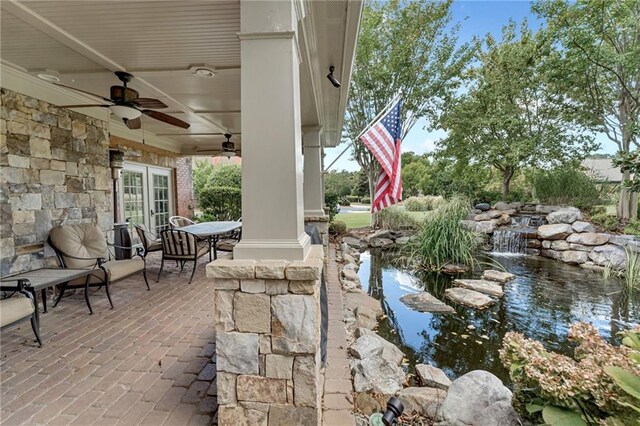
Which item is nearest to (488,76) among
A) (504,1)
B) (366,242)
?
(504,1)

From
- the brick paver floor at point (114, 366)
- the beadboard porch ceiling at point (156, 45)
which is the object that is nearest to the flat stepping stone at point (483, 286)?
the beadboard porch ceiling at point (156, 45)

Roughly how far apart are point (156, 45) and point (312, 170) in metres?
2.93

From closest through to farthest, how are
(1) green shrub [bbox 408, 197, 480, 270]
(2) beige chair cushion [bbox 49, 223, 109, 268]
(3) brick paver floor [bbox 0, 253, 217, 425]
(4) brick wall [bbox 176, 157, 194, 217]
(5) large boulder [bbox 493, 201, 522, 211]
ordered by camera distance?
1. (3) brick paver floor [bbox 0, 253, 217, 425]
2. (2) beige chair cushion [bbox 49, 223, 109, 268]
3. (1) green shrub [bbox 408, 197, 480, 270]
4. (4) brick wall [bbox 176, 157, 194, 217]
5. (5) large boulder [bbox 493, 201, 522, 211]

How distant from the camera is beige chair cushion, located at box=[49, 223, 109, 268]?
361 cm

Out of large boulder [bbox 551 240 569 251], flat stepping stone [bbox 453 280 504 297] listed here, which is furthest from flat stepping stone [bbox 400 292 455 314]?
large boulder [bbox 551 240 569 251]

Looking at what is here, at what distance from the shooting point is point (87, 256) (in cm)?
386

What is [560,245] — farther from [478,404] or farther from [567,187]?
[478,404]

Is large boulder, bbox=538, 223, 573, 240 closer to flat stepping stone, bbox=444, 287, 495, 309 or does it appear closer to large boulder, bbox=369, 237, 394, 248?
large boulder, bbox=369, 237, 394, 248

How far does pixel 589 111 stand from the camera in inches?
356

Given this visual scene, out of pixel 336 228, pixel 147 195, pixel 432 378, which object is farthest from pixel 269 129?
pixel 336 228

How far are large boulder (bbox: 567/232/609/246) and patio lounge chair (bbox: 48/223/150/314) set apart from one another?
908 centimetres

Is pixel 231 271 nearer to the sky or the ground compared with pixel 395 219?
nearer to the sky

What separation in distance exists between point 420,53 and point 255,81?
32.1 feet

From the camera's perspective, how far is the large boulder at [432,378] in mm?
2678
